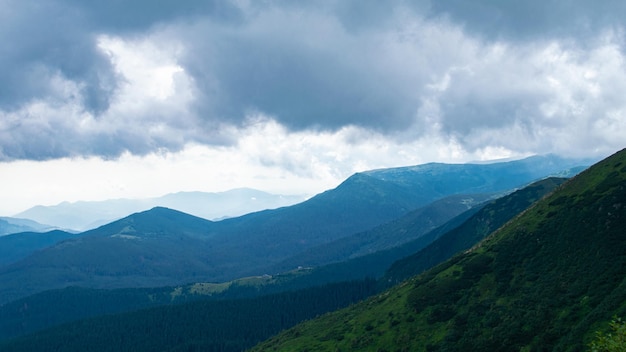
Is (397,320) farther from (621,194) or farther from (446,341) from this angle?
(621,194)

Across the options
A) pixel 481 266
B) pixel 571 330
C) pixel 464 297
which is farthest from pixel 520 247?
pixel 571 330

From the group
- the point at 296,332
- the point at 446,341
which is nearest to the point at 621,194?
the point at 446,341

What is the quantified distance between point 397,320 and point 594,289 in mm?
56253

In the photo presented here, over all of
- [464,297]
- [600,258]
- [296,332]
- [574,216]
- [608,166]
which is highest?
[608,166]

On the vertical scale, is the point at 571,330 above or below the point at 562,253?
below

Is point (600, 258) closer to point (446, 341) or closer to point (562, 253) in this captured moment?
point (562, 253)

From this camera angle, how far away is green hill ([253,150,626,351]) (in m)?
112

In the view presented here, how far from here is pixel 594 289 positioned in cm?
11444

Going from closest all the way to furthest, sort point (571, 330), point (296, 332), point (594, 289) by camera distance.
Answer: point (571, 330) → point (594, 289) → point (296, 332)

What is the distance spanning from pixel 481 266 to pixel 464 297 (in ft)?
52.1

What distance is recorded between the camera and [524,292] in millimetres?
130250

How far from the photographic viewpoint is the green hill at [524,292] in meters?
112

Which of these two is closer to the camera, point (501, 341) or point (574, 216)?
point (501, 341)

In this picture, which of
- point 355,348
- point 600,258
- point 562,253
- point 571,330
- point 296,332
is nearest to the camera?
point 571,330
